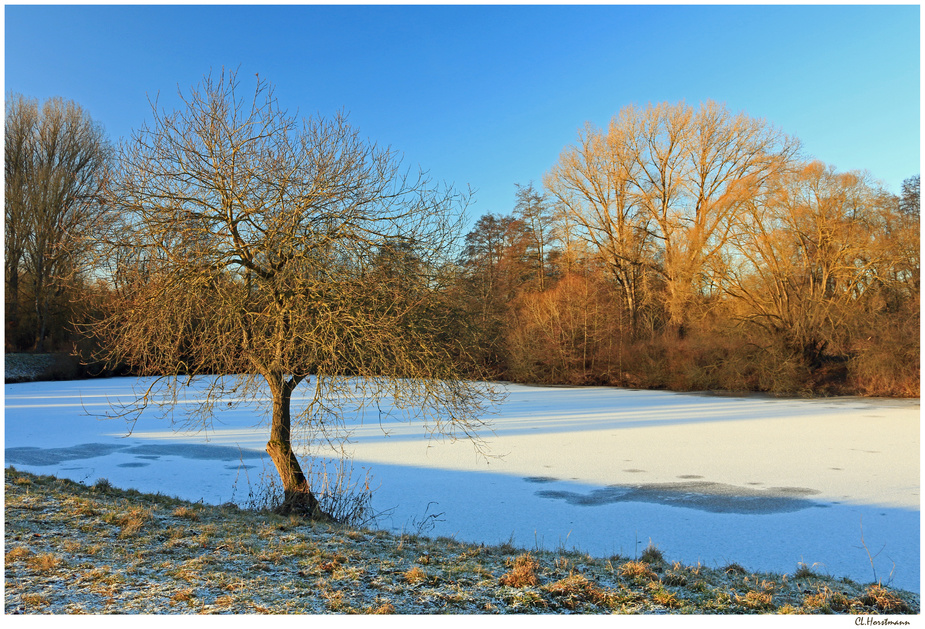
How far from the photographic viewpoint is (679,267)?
2400 cm

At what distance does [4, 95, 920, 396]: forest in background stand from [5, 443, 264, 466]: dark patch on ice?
24.0 ft

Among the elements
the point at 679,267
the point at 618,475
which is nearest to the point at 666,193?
the point at 679,267

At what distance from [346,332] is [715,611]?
3423 mm

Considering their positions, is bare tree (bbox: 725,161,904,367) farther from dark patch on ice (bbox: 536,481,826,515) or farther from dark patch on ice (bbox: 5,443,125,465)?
dark patch on ice (bbox: 5,443,125,465)

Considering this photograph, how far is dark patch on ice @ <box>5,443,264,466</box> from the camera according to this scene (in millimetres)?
9055

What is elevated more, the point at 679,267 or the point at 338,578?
the point at 679,267

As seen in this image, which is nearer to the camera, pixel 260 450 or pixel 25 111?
pixel 260 450

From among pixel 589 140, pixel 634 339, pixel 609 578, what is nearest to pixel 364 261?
pixel 609 578

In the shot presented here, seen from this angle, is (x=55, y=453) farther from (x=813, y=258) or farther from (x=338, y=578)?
(x=813, y=258)

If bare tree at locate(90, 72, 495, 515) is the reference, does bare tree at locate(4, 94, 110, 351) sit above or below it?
above

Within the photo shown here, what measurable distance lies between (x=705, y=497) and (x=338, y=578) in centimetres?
489

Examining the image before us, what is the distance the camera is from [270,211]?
5.85 m

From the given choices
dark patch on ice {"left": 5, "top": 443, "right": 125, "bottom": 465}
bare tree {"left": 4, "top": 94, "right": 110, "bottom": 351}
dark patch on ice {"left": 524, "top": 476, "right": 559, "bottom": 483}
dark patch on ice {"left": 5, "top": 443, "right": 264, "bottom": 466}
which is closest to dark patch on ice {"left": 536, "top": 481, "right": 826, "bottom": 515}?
dark patch on ice {"left": 524, "top": 476, "right": 559, "bottom": 483}

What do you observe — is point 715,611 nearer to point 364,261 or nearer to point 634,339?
point 364,261
